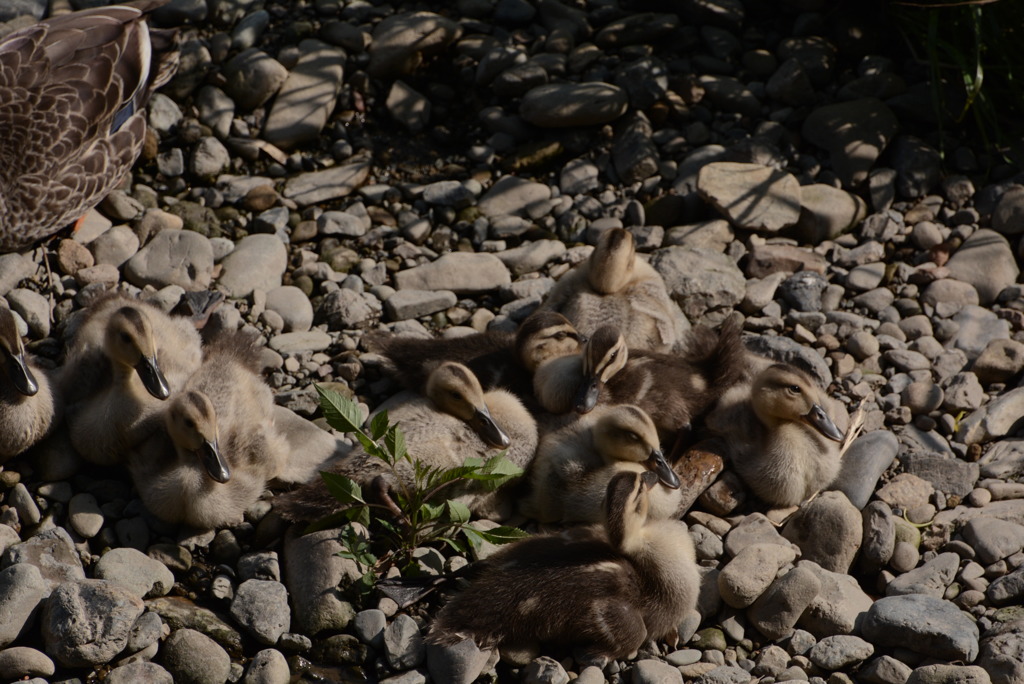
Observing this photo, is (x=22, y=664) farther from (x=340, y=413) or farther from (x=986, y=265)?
(x=986, y=265)

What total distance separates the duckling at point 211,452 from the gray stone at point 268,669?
0.78 metres

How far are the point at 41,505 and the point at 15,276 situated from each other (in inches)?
67.3

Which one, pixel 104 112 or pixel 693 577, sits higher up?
pixel 104 112

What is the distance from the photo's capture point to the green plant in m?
5.10

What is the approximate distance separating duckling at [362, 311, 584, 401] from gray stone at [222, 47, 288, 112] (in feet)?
8.81

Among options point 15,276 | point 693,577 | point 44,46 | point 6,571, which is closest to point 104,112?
point 44,46

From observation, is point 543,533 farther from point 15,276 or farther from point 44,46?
point 44,46

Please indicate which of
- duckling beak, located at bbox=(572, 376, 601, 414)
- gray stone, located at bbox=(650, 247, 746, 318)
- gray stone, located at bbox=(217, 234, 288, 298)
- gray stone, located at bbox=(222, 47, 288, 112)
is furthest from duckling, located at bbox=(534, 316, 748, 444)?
gray stone, located at bbox=(222, 47, 288, 112)

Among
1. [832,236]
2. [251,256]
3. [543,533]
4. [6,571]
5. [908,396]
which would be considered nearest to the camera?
[6,571]

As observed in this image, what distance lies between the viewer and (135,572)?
5.00 m

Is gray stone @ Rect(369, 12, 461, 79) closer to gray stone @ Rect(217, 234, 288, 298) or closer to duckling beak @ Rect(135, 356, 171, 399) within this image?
gray stone @ Rect(217, 234, 288, 298)

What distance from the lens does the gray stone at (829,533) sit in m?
5.41

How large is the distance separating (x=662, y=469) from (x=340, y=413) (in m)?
1.52

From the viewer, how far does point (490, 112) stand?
26.8 feet
